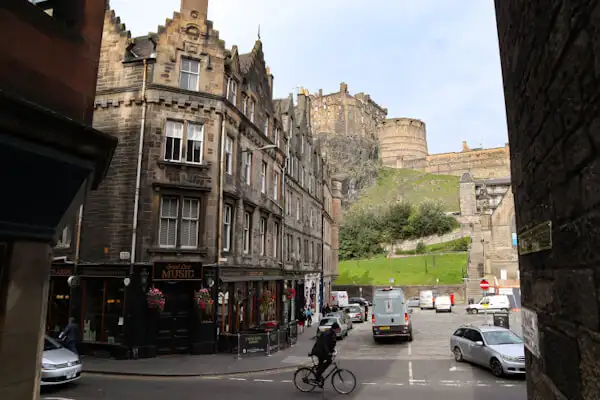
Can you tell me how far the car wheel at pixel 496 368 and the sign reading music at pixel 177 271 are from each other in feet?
40.4

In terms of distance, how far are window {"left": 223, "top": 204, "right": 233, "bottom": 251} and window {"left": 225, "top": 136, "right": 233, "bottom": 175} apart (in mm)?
1877

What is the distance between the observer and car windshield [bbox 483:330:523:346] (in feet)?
48.8

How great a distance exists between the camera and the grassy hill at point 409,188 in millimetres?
114438

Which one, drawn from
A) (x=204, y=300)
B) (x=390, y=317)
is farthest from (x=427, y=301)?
(x=204, y=300)

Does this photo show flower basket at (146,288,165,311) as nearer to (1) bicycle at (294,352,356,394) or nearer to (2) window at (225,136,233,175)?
(2) window at (225,136,233,175)

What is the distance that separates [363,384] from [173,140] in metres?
13.9

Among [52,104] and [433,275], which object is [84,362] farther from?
[433,275]

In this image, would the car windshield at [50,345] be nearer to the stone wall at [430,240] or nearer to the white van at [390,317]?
the white van at [390,317]

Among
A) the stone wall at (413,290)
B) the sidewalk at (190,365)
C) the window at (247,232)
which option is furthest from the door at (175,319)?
the stone wall at (413,290)

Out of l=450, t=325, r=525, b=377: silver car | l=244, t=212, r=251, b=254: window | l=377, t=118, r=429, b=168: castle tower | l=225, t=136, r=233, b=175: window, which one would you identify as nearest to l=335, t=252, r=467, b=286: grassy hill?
l=244, t=212, r=251, b=254: window

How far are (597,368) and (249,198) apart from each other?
22.5 meters

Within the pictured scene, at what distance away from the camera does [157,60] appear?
2064 centimetres

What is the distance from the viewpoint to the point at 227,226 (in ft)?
72.8

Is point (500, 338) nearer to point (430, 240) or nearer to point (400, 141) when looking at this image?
point (430, 240)
